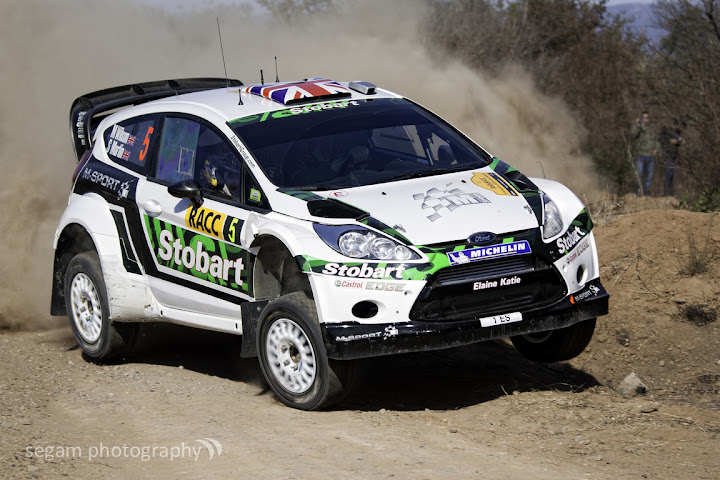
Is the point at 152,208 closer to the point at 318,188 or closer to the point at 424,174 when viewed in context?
the point at 318,188

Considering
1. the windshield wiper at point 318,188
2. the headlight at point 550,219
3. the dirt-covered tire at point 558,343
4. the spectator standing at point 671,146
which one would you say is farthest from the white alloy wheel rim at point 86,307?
the spectator standing at point 671,146

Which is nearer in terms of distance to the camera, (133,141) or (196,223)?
(196,223)

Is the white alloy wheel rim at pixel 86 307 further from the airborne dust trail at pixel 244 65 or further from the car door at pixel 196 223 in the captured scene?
the airborne dust trail at pixel 244 65

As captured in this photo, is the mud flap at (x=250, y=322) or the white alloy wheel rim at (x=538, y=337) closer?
the mud flap at (x=250, y=322)

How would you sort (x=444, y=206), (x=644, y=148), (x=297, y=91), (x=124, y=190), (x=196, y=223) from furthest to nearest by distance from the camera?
1. (x=644, y=148)
2. (x=124, y=190)
3. (x=297, y=91)
4. (x=196, y=223)
5. (x=444, y=206)

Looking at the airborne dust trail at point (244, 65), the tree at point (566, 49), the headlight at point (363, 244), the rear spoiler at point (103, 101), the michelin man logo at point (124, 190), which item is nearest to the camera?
the headlight at point (363, 244)

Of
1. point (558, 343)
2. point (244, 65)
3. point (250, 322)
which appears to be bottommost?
point (558, 343)

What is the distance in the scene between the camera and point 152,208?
687cm

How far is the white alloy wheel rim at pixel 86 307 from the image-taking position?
7480mm

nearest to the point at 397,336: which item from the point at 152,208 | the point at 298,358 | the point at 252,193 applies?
the point at 298,358

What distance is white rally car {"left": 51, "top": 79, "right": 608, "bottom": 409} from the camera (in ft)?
18.5

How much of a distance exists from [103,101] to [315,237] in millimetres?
3534

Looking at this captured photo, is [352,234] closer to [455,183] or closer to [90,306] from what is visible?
[455,183]

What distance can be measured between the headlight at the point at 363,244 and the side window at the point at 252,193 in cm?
58
